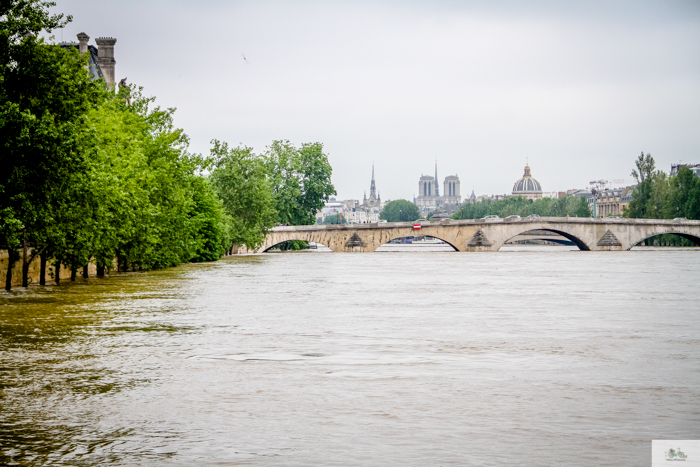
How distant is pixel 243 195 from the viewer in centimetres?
6950

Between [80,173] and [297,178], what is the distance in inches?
2581

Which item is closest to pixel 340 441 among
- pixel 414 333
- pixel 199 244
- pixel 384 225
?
pixel 414 333

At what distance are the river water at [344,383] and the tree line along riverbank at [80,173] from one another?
4.29m

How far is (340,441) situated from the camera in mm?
8594

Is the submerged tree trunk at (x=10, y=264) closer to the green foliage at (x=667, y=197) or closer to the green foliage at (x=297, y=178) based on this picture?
the green foliage at (x=297, y=178)

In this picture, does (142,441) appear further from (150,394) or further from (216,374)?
(216,374)

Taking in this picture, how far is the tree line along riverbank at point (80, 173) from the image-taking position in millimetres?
25875

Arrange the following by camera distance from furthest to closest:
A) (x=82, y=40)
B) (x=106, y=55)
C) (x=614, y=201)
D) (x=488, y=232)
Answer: (x=614, y=201) < (x=488, y=232) < (x=106, y=55) < (x=82, y=40)

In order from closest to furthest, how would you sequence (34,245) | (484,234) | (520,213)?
(34,245) < (484,234) < (520,213)

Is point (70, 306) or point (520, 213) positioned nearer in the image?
point (70, 306)

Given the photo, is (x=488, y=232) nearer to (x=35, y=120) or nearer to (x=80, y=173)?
(x=80, y=173)

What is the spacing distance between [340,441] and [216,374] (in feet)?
13.6

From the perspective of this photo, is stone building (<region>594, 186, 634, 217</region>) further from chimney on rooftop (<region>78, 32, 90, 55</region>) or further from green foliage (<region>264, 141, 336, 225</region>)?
chimney on rooftop (<region>78, 32, 90, 55</region>)

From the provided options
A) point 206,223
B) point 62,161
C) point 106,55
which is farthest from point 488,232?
point 62,161
